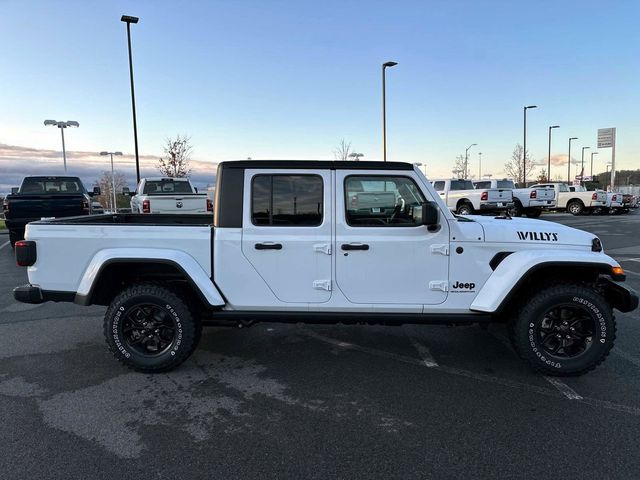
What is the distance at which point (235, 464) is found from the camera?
2.86m

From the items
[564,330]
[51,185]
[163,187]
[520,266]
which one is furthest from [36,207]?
[564,330]

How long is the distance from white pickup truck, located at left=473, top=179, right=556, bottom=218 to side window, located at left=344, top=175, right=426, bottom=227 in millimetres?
21951

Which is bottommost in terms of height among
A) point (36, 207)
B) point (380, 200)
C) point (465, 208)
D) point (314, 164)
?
point (465, 208)

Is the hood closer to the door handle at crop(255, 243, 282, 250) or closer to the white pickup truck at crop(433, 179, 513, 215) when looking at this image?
the door handle at crop(255, 243, 282, 250)

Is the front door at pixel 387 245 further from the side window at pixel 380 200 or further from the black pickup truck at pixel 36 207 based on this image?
the black pickup truck at pixel 36 207

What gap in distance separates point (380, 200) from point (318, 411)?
1868mm

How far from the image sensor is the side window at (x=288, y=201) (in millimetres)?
4168

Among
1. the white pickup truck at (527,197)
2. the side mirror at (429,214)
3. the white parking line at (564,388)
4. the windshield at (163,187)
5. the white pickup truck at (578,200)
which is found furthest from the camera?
the white pickup truck at (578,200)

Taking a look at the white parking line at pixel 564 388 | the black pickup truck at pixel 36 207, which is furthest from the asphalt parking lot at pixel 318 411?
the black pickup truck at pixel 36 207

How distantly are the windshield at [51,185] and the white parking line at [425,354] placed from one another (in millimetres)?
12607

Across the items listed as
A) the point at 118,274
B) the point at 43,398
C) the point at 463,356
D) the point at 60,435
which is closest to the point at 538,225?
the point at 463,356

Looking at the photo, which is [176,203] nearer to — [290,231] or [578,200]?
[290,231]

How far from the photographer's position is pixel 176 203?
1425 centimetres

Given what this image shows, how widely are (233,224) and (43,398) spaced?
2.06 meters
